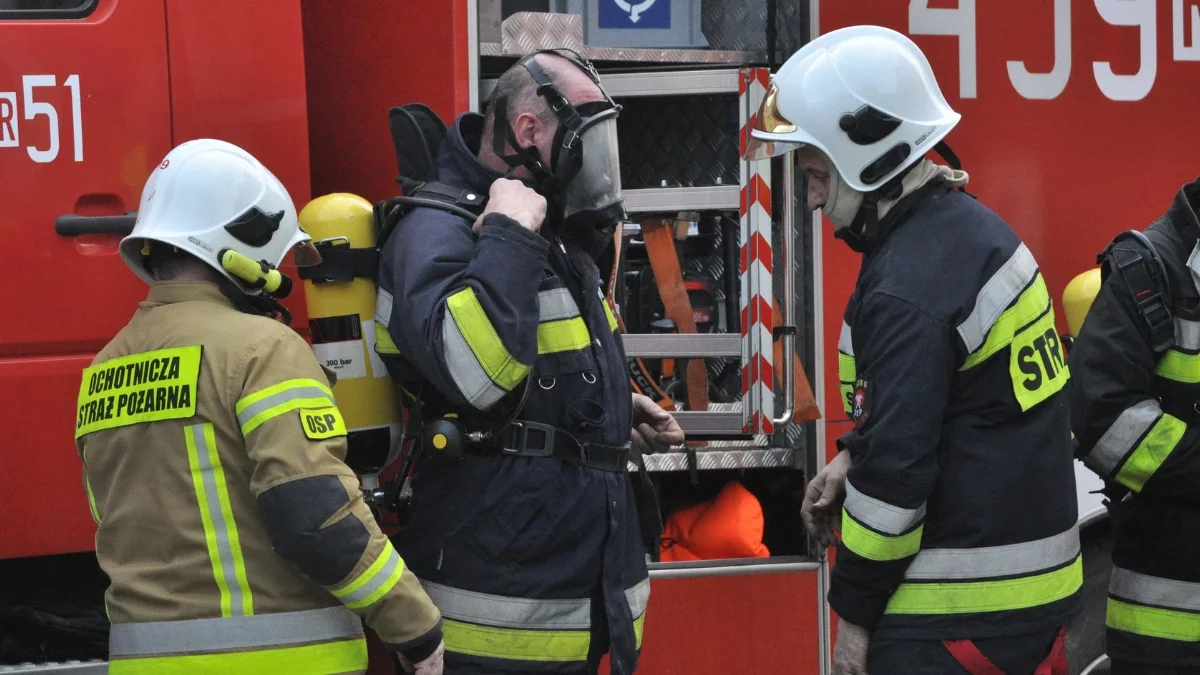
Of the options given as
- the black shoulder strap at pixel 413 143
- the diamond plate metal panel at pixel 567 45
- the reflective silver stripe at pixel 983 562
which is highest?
the diamond plate metal panel at pixel 567 45

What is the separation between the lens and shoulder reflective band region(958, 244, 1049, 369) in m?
2.35

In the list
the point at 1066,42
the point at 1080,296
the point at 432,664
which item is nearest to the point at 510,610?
the point at 432,664

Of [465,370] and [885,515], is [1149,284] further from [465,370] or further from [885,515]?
[465,370]

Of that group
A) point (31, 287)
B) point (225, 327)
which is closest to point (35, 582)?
point (31, 287)

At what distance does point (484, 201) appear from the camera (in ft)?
9.01

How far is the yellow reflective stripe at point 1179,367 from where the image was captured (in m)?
2.98

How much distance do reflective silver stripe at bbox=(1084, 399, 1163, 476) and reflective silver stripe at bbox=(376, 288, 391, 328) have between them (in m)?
1.64

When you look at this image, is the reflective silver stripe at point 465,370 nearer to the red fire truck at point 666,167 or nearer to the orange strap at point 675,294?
the red fire truck at point 666,167

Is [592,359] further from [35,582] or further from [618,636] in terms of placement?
[35,582]

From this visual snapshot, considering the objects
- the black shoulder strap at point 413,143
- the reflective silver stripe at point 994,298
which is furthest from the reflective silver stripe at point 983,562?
the black shoulder strap at point 413,143

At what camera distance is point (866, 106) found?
2.53 metres

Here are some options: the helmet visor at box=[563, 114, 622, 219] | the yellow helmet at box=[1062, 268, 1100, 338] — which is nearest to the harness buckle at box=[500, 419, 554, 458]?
the helmet visor at box=[563, 114, 622, 219]

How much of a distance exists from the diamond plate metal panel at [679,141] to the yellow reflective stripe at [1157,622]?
174 centimetres

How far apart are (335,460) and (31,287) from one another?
91cm
